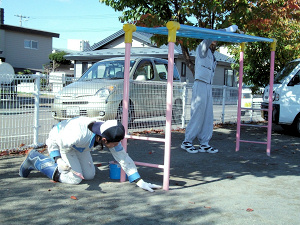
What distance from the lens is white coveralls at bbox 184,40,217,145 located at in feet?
22.1

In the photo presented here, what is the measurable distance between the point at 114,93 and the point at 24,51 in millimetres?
29928

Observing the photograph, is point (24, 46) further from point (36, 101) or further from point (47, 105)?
point (36, 101)

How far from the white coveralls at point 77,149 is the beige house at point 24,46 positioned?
100ft

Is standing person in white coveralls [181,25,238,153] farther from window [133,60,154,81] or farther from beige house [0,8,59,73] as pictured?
beige house [0,8,59,73]

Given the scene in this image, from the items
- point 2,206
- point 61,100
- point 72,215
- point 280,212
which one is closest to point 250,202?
point 280,212

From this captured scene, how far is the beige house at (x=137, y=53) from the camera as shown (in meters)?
23.5

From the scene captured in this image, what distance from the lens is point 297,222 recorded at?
3.58 m

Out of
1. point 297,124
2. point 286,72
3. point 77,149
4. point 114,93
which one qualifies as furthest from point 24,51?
point 77,149

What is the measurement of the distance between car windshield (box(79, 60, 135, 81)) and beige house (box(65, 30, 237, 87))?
1324 centimetres

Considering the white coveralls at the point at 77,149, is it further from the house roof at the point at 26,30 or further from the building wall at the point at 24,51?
the building wall at the point at 24,51

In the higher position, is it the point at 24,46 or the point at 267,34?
the point at 24,46

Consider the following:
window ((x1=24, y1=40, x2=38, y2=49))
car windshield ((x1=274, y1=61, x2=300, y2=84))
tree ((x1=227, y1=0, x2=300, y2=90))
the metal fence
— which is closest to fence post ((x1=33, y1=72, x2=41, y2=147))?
the metal fence

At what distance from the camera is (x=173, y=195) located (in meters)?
4.34

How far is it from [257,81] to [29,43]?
29160 mm
